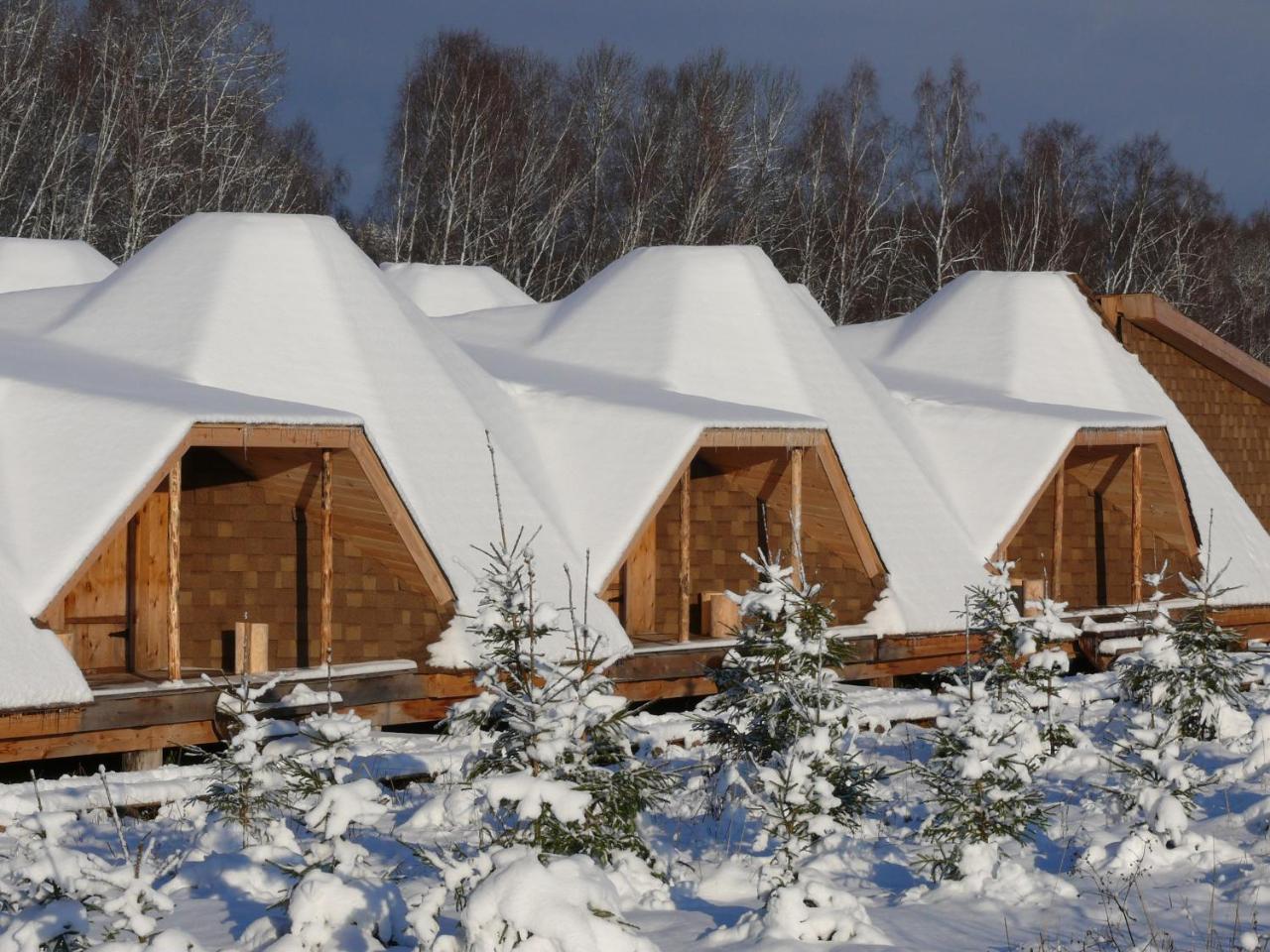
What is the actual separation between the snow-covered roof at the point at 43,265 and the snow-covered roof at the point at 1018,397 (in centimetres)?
897

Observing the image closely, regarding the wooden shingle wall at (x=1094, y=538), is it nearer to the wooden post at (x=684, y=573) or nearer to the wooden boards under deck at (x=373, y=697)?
the wooden boards under deck at (x=373, y=697)

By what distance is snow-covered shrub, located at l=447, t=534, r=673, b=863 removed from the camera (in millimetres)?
5419

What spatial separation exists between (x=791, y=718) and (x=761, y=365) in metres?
8.83

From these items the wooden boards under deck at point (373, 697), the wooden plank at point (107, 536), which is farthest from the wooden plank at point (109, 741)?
the wooden plank at point (107, 536)

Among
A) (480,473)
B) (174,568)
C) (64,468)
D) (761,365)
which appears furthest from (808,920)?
(761,365)

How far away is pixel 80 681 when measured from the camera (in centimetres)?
1012

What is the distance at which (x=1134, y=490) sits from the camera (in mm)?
16984

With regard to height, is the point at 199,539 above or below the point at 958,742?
above

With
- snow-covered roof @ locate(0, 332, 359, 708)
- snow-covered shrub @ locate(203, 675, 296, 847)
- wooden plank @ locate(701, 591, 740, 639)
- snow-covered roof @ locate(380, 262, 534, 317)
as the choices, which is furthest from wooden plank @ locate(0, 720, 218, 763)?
snow-covered roof @ locate(380, 262, 534, 317)

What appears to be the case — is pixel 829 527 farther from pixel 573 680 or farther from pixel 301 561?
pixel 573 680

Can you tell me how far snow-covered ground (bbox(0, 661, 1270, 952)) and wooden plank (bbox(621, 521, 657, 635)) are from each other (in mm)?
5457

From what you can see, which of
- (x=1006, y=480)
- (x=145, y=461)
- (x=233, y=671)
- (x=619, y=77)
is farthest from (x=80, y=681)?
(x=619, y=77)

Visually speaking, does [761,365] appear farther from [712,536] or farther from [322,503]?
[322,503]

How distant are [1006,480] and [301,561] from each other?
7365 millimetres
